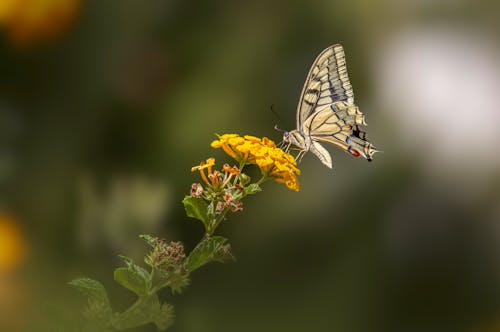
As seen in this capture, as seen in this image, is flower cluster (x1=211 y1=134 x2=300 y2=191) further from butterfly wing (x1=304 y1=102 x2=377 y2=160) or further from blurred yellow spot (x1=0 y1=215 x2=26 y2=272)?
blurred yellow spot (x1=0 y1=215 x2=26 y2=272)

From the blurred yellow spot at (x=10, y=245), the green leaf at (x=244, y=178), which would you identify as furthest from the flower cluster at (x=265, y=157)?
the blurred yellow spot at (x=10, y=245)

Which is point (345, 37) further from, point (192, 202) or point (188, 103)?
point (192, 202)

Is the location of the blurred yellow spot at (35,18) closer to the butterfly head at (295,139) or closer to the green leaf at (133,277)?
the butterfly head at (295,139)

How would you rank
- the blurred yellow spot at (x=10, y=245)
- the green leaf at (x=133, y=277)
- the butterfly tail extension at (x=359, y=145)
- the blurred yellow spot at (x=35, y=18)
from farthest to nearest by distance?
the blurred yellow spot at (x=35, y=18)
the blurred yellow spot at (x=10, y=245)
the butterfly tail extension at (x=359, y=145)
the green leaf at (x=133, y=277)

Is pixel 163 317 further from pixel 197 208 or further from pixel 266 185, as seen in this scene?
pixel 266 185

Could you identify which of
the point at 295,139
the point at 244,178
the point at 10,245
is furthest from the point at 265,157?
the point at 10,245

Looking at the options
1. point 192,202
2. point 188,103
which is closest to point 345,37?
point 188,103

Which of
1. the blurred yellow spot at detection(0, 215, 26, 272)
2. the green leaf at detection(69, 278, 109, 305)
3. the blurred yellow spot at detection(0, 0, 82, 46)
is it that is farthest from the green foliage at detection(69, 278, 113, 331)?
the blurred yellow spot at detection(0, 0, 82, 46)
